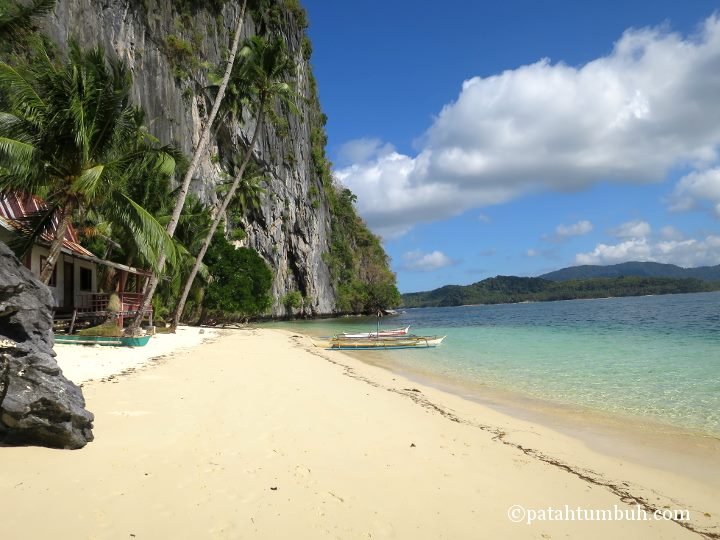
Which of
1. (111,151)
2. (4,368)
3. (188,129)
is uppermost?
(188,129)

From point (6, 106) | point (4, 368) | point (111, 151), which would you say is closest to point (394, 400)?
point (4, 368)

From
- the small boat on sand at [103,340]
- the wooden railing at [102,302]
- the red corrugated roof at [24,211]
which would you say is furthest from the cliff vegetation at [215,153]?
the small boat on sand at [103,340]

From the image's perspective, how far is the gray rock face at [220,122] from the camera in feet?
98.5

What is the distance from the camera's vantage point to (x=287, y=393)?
25.3 ft

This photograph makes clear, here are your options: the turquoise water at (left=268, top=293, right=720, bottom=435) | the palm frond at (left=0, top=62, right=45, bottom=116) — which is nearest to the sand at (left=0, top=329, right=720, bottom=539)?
the turquoise water at (left=268, top=293, right=720, bottom=435)

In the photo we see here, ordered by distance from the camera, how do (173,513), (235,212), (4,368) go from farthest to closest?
(235,212) → (4,368) → (173,513)

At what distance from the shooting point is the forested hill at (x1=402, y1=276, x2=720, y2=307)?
147 metres

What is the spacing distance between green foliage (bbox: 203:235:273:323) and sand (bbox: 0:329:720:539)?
2480 cm

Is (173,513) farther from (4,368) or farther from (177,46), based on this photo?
(177,46)

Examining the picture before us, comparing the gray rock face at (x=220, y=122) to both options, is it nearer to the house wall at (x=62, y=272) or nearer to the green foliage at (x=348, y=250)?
the green foliage at (x=348, y=250)

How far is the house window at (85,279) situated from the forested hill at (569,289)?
15493 cm

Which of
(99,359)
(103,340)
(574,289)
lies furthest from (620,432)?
(574,289)

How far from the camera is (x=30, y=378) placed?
Result: 3.66m

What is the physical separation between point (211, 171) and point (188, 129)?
447 cm
